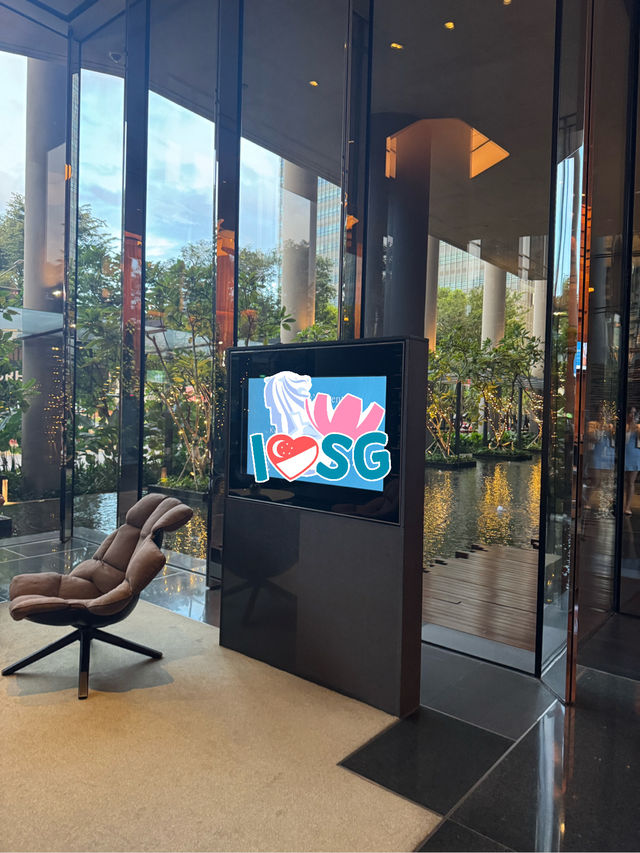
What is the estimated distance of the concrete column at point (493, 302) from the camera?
3.55 meters

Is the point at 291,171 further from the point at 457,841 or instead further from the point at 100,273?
the point at 457,841

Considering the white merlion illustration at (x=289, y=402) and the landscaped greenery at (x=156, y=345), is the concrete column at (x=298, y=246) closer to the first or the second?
the landscaped greenery at (x=156, y=345)

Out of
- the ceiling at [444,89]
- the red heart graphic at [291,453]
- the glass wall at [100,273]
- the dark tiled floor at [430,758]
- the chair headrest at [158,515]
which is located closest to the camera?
the dark tiled floor at [430,758]

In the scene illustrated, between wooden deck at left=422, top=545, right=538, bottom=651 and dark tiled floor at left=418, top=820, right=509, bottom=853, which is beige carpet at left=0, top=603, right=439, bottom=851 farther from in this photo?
wooden deck at left=422, top=545, right=538, bottom=651

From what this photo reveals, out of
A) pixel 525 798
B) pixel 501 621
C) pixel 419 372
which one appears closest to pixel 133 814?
pixel 525 798

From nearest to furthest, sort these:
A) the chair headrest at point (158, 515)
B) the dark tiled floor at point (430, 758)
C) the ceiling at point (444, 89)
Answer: the dark tiled floor at point (430, 758) < the chair headrest at point (158, 515) < the ceiling at point (444, 89)

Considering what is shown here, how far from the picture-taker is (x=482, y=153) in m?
3.75

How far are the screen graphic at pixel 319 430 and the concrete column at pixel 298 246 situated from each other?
1.29 m

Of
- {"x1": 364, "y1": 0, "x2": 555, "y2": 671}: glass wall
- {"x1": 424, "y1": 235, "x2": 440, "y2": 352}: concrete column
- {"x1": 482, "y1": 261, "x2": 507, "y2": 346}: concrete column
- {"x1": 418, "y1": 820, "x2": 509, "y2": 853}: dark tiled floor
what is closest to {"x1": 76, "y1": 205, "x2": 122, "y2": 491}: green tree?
{"x1": 364, "y1": 0, "x2": 555, "y2": 671}: glass wall

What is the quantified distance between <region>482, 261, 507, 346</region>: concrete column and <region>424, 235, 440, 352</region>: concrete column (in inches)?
13.7

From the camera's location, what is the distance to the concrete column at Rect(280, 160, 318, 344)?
4621 mm

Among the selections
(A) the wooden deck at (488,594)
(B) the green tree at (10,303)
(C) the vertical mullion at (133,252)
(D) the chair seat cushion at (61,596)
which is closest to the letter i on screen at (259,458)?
(D) the chair seat cushion at (61,596)

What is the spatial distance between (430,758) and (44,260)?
6.58 metres

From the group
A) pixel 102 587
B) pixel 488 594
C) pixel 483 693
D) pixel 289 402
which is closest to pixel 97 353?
pixel 102 587
